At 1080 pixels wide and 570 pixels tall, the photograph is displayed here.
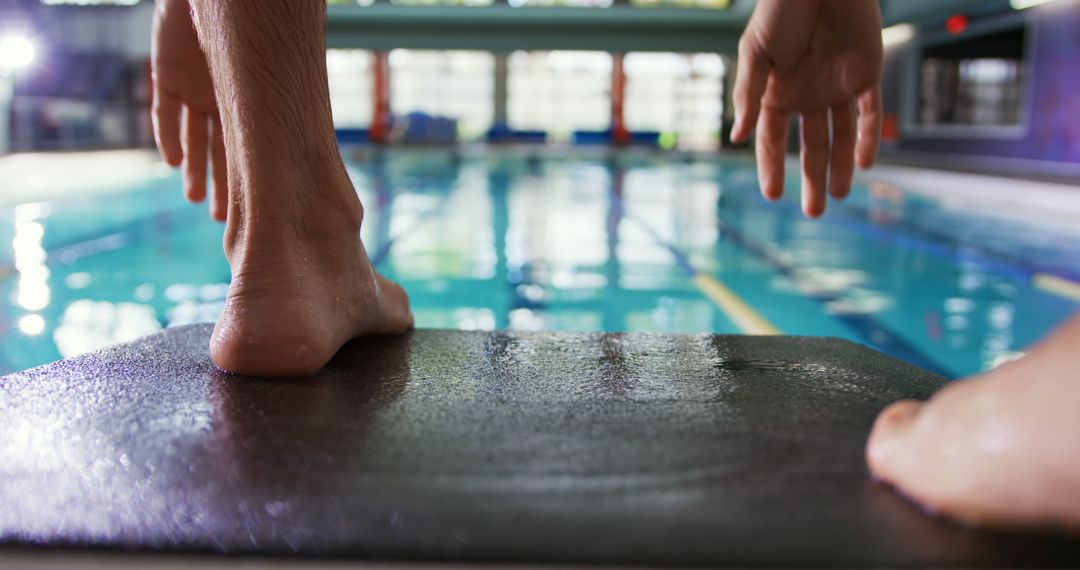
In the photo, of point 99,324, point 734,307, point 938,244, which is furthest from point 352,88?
point 734,307

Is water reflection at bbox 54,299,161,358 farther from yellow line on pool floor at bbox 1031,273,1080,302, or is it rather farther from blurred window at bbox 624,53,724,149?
blurred window at bbox 624,53,724,149

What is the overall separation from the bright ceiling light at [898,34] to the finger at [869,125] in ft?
38.8

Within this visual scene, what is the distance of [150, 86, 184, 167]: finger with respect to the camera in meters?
1.37

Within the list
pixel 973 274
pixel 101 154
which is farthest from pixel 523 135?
pixel 973 274

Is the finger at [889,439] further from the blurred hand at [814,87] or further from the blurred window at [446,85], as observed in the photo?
→ the blurred window at [446,85]

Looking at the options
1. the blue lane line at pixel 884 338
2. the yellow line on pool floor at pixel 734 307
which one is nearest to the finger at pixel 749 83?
the blue lane line at pixel 884 338

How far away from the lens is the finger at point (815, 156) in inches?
52.2

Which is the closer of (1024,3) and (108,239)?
(108,239)

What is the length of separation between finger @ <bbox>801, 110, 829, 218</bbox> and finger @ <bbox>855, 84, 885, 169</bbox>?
0.06 m

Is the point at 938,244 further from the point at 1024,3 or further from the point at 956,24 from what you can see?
the point at 956,24

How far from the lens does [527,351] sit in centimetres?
118

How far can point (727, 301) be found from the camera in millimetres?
3695

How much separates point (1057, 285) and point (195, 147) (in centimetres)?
395

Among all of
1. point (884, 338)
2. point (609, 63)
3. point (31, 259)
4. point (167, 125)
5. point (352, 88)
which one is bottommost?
point (884, 338)
